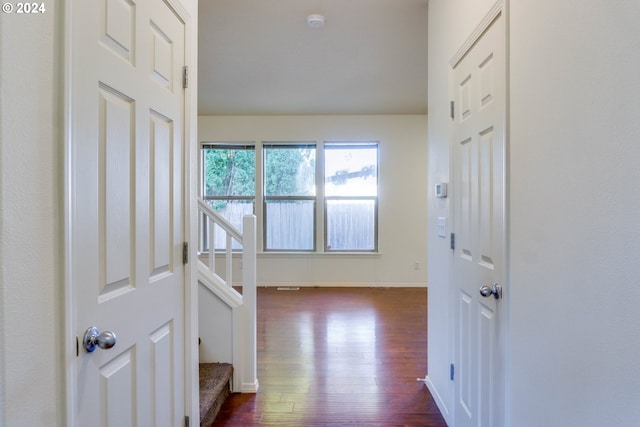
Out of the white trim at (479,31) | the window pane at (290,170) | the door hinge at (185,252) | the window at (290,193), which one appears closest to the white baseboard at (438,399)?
the door hinge at (185,252)

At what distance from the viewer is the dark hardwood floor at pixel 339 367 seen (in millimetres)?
2195

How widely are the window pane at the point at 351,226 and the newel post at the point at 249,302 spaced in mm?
3372

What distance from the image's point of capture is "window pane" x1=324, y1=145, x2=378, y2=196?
5.78 metres

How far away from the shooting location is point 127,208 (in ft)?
3.74

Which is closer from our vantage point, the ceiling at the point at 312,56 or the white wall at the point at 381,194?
the ceiling at the point at 312,56

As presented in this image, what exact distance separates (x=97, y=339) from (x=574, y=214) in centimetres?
140

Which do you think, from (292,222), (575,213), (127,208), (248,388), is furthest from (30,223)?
(292,222)

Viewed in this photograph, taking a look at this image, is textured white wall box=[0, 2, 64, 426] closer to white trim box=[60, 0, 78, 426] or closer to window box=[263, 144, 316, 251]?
white trim box=[60, 0, 78, 426]

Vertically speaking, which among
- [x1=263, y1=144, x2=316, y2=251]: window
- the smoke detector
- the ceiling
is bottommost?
[x1=263, y1=144, x2=316, y2=251]: window

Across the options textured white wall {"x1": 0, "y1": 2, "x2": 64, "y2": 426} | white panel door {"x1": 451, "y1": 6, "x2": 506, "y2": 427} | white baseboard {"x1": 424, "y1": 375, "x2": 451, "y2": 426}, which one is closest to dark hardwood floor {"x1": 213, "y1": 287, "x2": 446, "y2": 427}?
white baseboard {"x1": 424, "y1": 375, "x2": 451, "y2": 426}

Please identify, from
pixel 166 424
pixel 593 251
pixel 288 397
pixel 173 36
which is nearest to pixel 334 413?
pixel 288 397

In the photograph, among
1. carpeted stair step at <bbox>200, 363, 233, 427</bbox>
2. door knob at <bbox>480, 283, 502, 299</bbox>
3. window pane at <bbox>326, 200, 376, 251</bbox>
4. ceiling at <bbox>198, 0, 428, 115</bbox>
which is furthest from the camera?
window pane at <bbox>326, 200, 376, 251</bbox>

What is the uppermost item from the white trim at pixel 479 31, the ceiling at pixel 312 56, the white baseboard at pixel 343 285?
the ceiling at pixel 312 56

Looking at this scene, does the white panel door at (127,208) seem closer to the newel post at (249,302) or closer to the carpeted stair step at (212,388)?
the carpeted stair step at (212,388)
